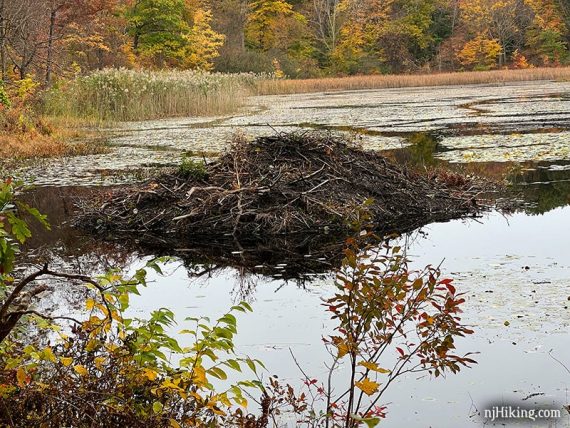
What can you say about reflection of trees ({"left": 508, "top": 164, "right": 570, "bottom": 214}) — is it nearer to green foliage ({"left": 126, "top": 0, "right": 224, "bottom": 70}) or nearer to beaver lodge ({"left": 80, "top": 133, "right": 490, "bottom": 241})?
beaver lodge ({"left": 80, "top": 133, "right": 490, "bottom": 241})

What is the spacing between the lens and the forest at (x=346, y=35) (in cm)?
4703

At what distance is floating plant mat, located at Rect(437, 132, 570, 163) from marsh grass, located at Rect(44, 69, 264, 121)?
34.8 ft

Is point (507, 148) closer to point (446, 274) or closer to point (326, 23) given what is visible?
point (446, 274)

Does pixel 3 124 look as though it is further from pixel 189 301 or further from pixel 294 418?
pixel 294 418

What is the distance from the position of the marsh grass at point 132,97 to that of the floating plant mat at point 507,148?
10.6 meters

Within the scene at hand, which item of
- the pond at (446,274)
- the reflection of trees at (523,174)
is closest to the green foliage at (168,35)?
the pond at (446,274)

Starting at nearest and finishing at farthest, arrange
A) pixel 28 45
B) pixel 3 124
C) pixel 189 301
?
1. pixel 189 301
2. pixel 3 124
3. pixel 28 45

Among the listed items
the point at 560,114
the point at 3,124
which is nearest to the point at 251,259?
the point at 3,124

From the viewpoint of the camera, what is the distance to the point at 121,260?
6.54m

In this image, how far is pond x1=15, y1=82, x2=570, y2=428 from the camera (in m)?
3.59

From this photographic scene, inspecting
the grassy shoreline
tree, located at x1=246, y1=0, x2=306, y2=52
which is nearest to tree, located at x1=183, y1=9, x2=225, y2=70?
tree, located at x1=246, y1=0, x2=306, y2=52

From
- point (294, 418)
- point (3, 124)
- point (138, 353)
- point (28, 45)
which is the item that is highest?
point (28, 45)

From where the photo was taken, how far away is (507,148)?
12.4m

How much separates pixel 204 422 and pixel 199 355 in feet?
1.57
